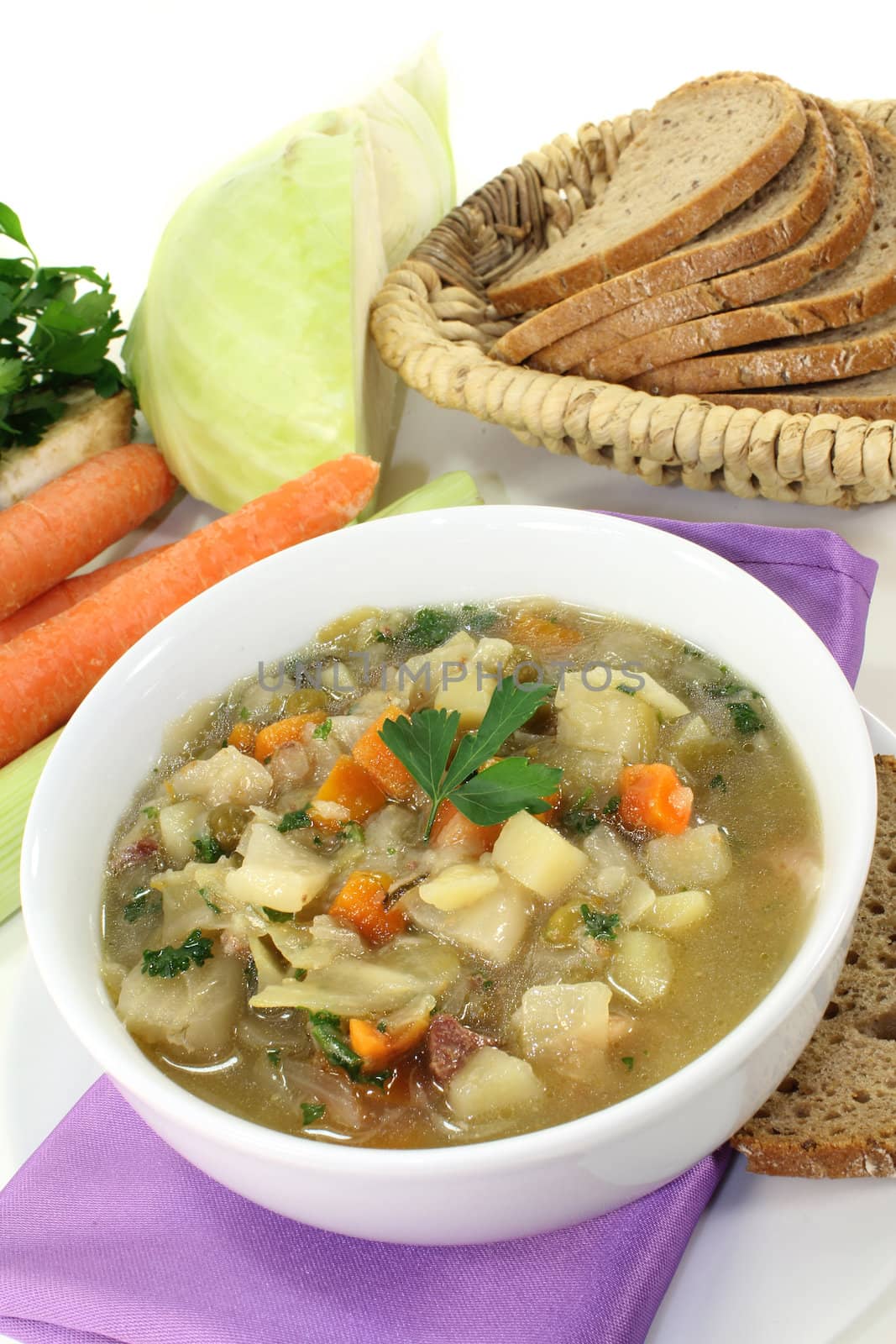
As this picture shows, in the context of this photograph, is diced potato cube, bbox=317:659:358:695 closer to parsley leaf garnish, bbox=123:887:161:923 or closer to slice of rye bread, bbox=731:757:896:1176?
parsley leaf garnish, bbox=123:887:161:923

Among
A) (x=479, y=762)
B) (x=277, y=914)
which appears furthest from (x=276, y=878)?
(x=479, y=762)

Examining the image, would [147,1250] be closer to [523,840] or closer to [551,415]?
[523,840]

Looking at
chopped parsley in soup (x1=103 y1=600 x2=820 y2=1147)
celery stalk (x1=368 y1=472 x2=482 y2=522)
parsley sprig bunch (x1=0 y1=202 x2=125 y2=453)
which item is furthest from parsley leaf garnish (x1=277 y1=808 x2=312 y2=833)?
parsley sprig bunch (x1=0 y1=202 x2=125 y2=453)

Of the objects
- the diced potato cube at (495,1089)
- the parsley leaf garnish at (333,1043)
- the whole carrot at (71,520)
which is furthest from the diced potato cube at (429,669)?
the whole carrot at (71,520)

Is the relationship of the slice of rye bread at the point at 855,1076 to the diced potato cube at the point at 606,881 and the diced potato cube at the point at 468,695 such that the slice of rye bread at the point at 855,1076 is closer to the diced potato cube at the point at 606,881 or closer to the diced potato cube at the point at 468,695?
the diced potato cube at the point at 606,881

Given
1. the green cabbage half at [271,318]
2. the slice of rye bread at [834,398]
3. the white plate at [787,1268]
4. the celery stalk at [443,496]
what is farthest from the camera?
the green cabbage half at [271,318]

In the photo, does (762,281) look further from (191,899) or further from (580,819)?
(191,899)

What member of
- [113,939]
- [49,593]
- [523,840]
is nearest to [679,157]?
[49,593]
